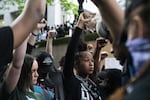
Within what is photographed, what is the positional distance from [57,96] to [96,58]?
90 cm

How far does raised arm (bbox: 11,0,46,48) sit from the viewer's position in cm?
261

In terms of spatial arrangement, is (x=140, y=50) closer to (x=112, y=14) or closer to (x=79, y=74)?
(x=112, y=14)

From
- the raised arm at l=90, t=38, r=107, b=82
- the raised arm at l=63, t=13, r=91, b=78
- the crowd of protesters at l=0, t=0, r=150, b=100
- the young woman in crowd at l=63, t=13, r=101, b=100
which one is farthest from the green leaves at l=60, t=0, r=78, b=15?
the raised arm at l=63, t=13, r=91, b=78

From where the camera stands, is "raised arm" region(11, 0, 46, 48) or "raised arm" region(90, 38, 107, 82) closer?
"raised arm" region(11, 0, 46, 48)

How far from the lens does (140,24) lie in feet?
4.85

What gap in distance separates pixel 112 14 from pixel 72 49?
190 cm

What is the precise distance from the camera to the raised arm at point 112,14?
2.09m

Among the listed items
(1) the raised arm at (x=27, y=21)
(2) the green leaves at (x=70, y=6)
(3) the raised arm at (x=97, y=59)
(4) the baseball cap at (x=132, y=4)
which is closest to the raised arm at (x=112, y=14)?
(4) the baseball cap at (x=132, y=4)

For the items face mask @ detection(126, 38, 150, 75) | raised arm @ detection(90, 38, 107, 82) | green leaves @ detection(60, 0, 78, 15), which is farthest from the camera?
green leaves @ detection(60, 0, 78, 15)

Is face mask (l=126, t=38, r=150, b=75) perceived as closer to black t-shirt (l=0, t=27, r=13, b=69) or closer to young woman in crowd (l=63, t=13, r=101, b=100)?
black t-shirt (l=0, t=27, r=13, b=69)

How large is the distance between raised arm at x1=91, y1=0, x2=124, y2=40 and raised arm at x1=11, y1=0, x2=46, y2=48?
26.7 inches

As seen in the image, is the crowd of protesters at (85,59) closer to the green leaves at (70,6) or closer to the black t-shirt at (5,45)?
the black t-shirt at (5,45)

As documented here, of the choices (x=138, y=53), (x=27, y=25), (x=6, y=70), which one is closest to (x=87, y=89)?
(x=6, y=70)

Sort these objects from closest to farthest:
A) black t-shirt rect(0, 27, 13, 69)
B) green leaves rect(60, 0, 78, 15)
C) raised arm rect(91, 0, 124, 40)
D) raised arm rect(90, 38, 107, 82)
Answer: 1. raised arm rect(91, 0, 124, 40)
2. black t-shirt rect(0, 27, 13, 69)
3. raised arm rect(90, 38, 107, 82)
4. green leaves rect(60, 0, 78, 15)
